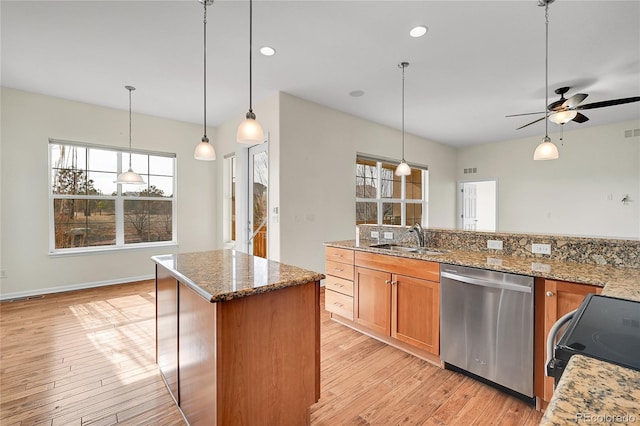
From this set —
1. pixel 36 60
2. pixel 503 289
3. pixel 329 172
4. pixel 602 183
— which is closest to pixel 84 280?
pixel 36 60

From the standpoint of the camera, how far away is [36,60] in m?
3.16

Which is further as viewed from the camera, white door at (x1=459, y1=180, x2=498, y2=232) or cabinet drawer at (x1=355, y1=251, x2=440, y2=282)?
white door at (x1=459, y1=180, x2=498, y2=232)

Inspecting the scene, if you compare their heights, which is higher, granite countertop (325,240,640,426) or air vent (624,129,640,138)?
air vent (624,129,640,138)

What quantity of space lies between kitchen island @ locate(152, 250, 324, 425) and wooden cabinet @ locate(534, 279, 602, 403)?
1415mm

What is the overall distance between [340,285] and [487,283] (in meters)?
1.52

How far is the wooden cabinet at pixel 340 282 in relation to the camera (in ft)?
9.89

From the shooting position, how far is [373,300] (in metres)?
2.76

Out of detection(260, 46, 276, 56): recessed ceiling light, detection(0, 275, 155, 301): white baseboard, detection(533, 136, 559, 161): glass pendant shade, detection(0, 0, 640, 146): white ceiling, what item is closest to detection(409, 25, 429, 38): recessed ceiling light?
detection(0, 0, 640, 146): white ceiling

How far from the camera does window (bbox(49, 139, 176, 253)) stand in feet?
14.2

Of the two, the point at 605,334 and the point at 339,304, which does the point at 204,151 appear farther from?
the point at 605,334

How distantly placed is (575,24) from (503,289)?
257cm

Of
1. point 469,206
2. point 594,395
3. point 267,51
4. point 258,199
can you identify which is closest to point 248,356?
point 594,395

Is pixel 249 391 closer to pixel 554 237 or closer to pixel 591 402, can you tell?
pixel 591 402

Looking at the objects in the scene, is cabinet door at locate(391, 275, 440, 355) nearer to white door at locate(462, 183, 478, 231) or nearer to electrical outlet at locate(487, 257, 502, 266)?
electrical outlet at locate(487, 257, 502, 266)
